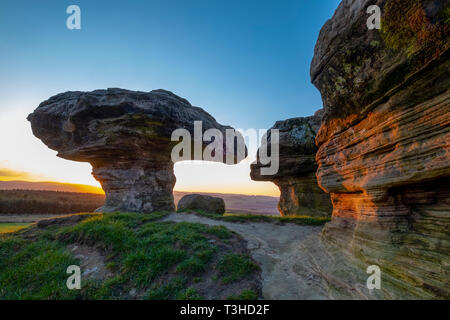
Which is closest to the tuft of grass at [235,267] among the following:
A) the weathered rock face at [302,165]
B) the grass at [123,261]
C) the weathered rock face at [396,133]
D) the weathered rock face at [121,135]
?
the grass at [123,261]

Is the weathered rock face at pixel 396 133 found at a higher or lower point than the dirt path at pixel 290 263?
higher

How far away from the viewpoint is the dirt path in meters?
4.03

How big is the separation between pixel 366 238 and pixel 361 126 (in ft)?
9.95

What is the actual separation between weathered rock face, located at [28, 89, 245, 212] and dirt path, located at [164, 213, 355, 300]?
937 cm

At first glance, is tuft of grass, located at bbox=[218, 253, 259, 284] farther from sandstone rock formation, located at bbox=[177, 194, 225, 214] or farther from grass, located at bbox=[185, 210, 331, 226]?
sandstone rock formation, located at bbox=[177, 194, 225, 214]

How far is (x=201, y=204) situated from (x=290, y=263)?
416 inches

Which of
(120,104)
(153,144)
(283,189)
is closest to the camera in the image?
(120,104)

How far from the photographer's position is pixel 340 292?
12.6 feet

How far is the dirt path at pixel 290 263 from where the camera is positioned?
13.2 ft

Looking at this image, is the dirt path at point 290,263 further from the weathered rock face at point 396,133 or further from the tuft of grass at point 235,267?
the weathered rock face at point 396,133

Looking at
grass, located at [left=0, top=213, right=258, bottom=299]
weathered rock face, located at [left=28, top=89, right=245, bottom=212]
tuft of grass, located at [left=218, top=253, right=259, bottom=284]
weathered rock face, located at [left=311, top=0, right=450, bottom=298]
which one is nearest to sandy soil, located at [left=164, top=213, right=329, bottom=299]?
tuft of grass, located at [left=218, top=253, right=259, bottom=284]

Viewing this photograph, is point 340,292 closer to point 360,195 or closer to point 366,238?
point 366,238

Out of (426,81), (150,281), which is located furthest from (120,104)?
(426,81)

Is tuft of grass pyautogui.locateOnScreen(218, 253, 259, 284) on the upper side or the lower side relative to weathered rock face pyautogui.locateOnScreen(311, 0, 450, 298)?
lower
